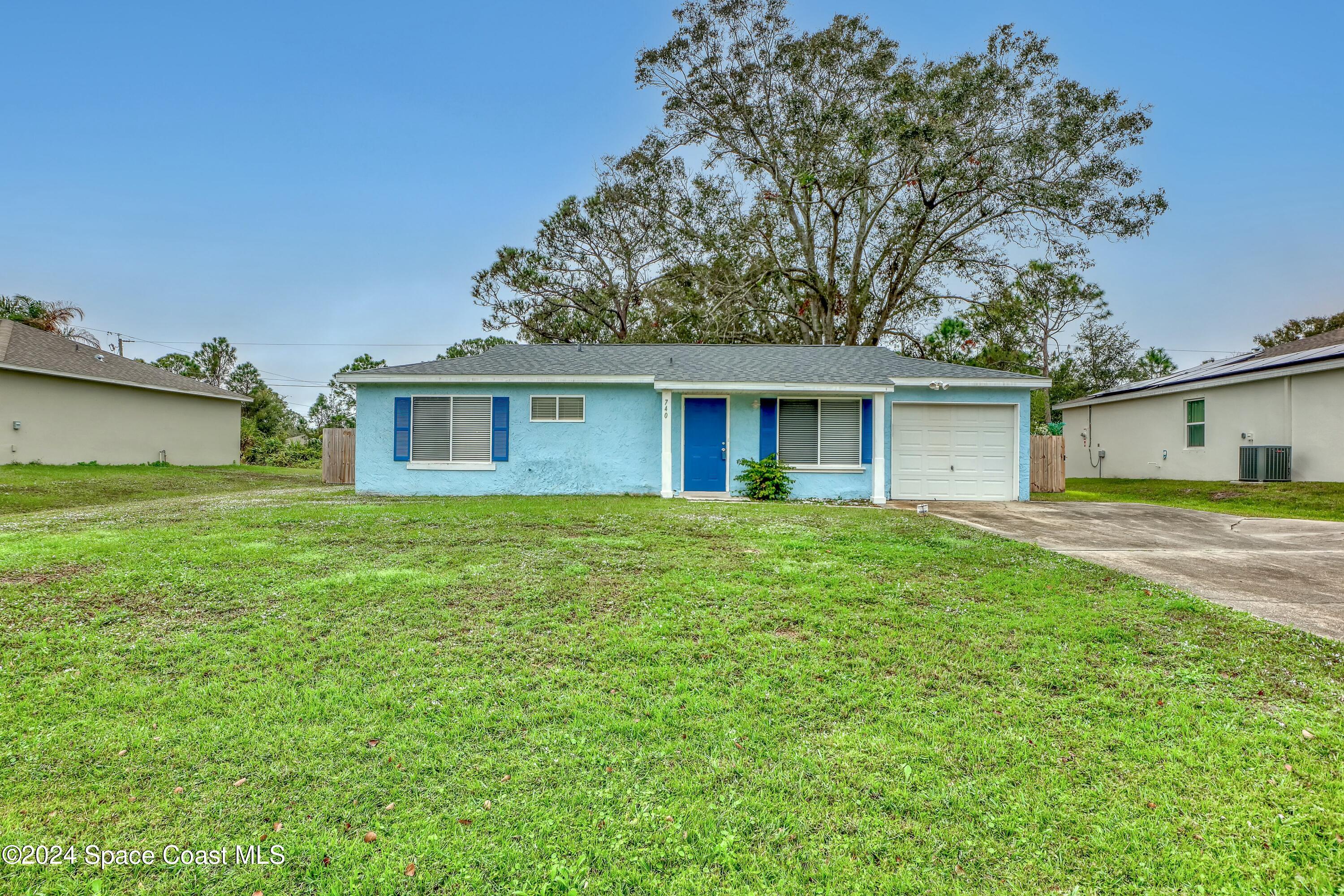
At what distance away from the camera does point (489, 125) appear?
18.2 m

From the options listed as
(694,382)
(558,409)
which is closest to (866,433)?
(694,382)

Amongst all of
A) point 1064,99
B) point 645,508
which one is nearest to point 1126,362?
point 1064,99

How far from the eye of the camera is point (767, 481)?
11.8 m

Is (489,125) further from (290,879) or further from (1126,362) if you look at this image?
(1126,362)

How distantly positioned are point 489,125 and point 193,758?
19508mm

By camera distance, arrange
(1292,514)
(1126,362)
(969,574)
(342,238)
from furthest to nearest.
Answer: (1126,362)
(342,238)
(1292,514)
(969,574)

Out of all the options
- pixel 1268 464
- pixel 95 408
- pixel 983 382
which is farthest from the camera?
pixel 95 408

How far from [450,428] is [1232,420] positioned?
19.5 meters

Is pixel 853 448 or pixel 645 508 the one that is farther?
pixel 853 448

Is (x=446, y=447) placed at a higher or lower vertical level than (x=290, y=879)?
higher

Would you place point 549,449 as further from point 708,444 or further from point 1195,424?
point 1195,424

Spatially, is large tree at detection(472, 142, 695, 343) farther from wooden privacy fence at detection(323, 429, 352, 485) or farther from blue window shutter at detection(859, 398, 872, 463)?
blue window shutter at detection(859, 398, 872, 463)

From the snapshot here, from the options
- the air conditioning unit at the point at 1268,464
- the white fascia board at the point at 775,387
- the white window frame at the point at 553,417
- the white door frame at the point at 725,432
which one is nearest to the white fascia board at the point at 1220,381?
the air conditioning unit at the point at 1268,464

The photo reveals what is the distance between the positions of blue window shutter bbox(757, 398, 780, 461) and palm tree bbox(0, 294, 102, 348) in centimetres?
2630
